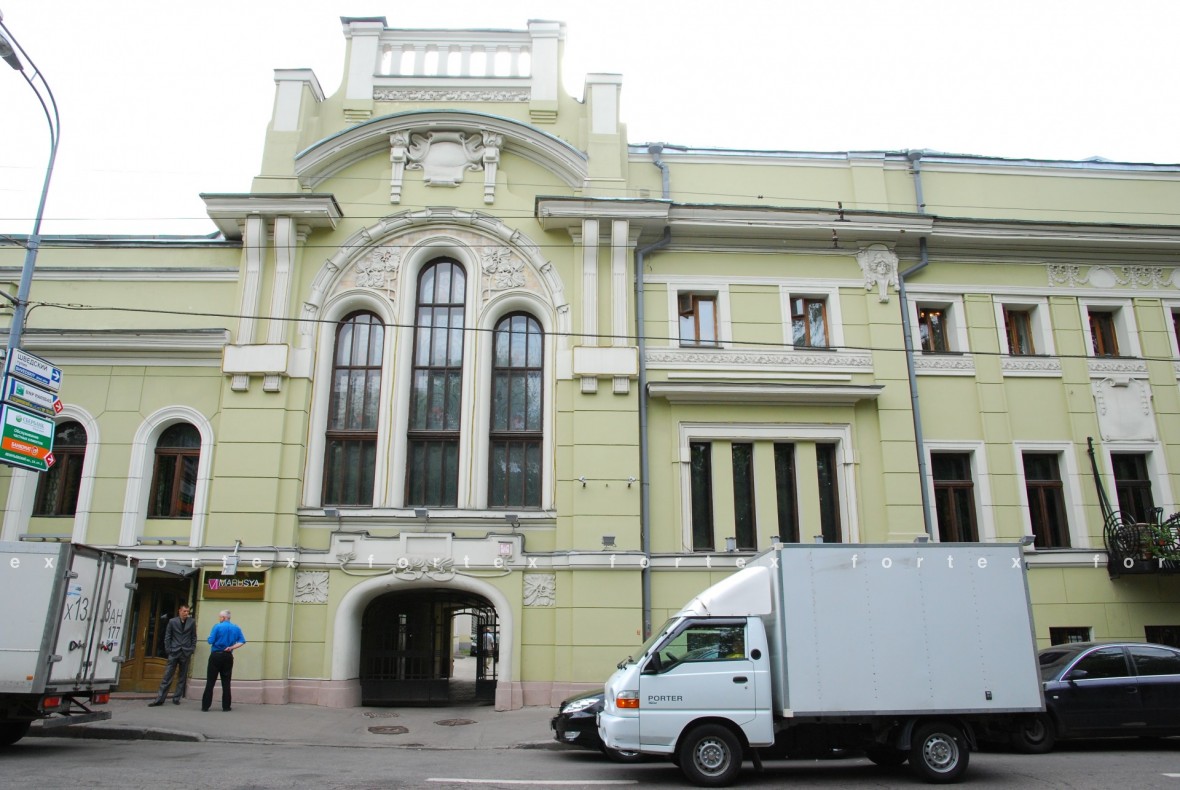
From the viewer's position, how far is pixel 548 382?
18.2 metres

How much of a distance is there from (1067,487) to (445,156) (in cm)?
1560

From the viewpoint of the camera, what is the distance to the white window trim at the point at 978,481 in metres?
17.9

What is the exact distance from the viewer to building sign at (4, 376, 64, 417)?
13289mm

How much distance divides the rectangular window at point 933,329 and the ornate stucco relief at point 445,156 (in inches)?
403

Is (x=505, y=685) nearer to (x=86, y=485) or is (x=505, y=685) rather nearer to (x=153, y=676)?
(x=153, y=676)

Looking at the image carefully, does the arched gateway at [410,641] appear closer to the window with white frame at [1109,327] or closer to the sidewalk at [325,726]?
the sidewalk at [325,726]

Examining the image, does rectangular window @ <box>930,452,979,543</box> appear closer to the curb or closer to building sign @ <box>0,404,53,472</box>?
the curb

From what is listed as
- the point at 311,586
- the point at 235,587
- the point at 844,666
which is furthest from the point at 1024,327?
the point at 235,587

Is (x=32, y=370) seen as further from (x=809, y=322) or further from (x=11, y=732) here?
(x=809, y=322)

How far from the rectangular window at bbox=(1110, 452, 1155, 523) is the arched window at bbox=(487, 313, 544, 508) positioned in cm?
1275

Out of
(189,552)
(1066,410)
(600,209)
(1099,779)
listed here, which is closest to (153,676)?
(189,552)

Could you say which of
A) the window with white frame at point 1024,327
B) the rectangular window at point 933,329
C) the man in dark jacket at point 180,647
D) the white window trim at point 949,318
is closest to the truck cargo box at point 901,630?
the white window trim at point 949,318

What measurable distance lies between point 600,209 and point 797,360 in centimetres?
540

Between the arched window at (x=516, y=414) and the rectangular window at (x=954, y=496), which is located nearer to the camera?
the arched window at (x=516, y=414)
